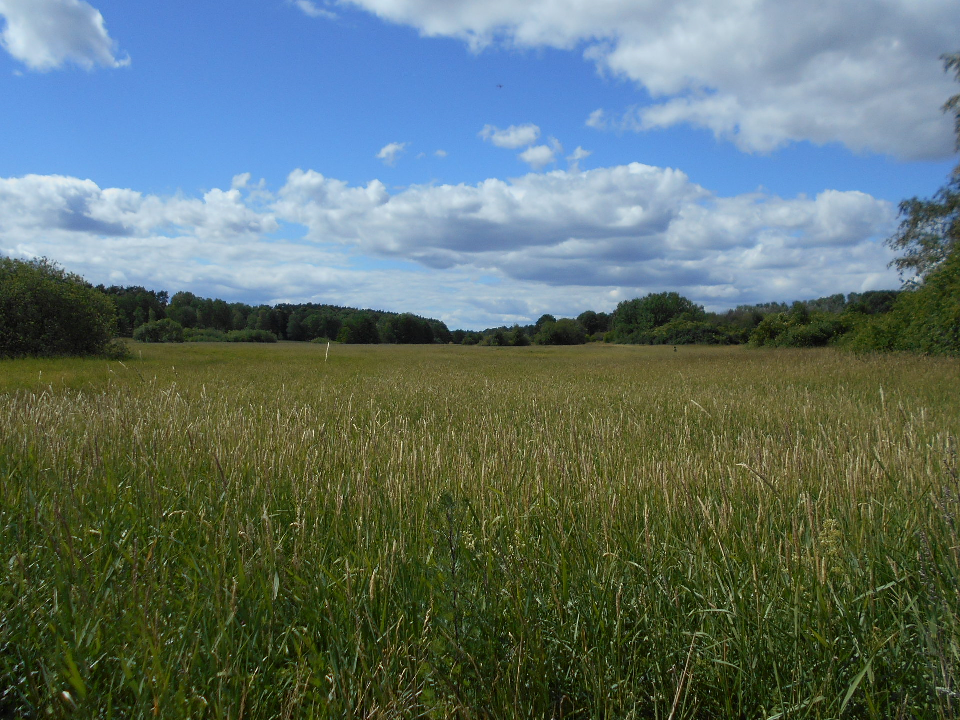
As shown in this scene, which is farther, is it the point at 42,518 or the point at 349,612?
the point at 42,518

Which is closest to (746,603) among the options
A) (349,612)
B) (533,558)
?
(533,558)

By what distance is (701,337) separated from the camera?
66.3 m

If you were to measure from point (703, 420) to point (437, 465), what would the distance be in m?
4.75

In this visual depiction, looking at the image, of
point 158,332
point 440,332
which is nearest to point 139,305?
point 158,332

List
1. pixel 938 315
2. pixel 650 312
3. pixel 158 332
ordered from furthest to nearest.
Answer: pixel 650 312, pixel 158 332, pixel 938 315

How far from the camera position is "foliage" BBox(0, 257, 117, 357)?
24547 mm

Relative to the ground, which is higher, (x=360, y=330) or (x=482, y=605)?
(x=360, y=330)

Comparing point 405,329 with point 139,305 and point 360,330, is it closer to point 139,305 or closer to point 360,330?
point 360,330

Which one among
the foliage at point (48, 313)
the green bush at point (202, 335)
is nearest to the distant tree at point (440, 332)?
the green bush at point (202, 335)

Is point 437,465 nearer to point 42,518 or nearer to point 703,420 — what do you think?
point 42,518

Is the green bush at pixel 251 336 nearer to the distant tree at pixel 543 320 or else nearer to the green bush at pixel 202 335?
the green bush at pixel 202 335

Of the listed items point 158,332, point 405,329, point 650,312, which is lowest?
point 158,332

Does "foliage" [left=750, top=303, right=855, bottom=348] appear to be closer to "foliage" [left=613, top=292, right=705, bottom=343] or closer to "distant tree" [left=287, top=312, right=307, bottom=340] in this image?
"foliage" [left=613, top=292, right=705, bottom=343]

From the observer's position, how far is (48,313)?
25.8 m
